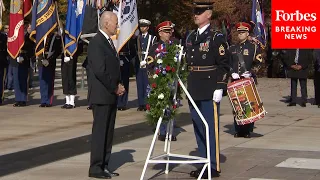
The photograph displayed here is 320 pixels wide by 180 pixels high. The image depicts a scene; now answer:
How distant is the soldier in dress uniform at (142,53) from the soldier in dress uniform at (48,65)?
1.98 m

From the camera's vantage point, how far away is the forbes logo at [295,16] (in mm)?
15625

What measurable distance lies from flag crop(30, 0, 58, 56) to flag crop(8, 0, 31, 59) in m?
0.28

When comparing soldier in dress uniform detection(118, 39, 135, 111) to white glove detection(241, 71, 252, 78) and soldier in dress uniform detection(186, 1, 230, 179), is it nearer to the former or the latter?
white glove detection(241, 71, 252, 78)

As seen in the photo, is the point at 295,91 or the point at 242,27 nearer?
the point at 242,27

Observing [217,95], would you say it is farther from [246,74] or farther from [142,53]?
[142,53]

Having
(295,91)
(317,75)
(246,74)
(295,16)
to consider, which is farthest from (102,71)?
(317,75)

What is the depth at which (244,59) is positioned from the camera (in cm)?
1375

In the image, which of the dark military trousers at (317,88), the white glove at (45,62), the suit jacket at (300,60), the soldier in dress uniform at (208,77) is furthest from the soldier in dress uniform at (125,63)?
the soldier in dress uniform at (208,77)

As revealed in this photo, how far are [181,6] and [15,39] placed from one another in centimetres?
1845

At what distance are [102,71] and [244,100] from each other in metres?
3.92

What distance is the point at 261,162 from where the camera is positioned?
11094mm

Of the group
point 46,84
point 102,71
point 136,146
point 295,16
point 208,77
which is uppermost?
point 295,16

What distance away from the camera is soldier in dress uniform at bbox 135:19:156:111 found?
16.8m

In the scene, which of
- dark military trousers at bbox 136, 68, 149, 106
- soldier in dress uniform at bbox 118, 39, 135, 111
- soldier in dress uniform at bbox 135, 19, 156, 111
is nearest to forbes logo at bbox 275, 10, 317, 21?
soldier in dress uniform at bbox 135, 19, 156, 111
